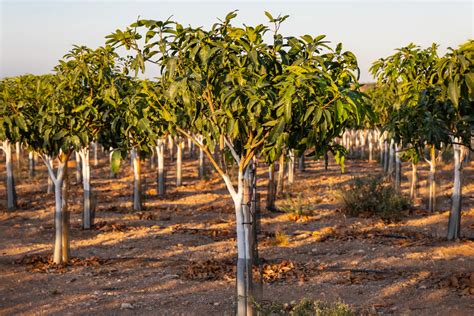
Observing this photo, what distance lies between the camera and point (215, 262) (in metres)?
12.6

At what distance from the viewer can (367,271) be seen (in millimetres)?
11430

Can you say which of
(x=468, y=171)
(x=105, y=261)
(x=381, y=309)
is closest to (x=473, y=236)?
(x=381, y=309)

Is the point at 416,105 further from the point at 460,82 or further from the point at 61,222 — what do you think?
the point at 61,222

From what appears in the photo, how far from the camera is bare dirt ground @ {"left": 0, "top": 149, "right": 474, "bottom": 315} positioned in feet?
31.8

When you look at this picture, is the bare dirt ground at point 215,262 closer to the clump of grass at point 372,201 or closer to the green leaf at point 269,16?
the clump of grass at point 372,201

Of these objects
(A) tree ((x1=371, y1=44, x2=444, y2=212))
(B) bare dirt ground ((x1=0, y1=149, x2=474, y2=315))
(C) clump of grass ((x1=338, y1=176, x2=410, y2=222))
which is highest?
(A) tree ((x1=371, y1=44, x2=444, y2=212))

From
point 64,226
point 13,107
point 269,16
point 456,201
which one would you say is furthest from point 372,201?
point 269,16

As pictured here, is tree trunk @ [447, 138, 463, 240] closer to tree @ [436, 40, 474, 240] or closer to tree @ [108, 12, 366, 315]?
tree @ [436, 40, 474, 240]

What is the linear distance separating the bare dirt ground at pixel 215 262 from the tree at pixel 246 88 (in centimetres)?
282

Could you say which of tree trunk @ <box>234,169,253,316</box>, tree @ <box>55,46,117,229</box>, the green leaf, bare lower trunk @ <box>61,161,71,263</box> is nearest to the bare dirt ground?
bare lower trunk @ <box>61,161,71,263</box>

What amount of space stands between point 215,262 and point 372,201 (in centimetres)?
743

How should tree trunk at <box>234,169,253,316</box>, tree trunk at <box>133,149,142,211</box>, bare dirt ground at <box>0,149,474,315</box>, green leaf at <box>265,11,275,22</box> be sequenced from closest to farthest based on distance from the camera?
green leaf at <box>265,11,275,22</box> < tree trunk at <box>234,169,253,316</box> < bare dirt ground at <box>0,149,474,315</box> < tree trunk at <box>133,149,142,211</box>

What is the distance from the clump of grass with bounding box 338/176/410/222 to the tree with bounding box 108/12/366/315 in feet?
35.5

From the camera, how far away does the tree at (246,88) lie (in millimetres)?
6473
